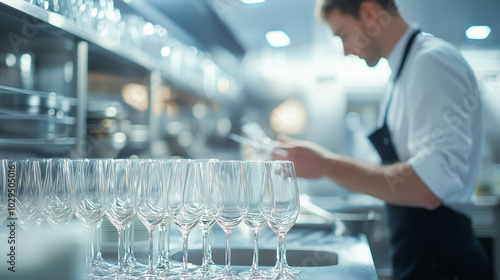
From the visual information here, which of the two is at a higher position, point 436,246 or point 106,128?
point 106,128

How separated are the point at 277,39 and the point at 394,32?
1990 mm

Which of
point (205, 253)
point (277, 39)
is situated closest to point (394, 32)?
point (205, 253)

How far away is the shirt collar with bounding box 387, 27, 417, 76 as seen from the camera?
1731mm

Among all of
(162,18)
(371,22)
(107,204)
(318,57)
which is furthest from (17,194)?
(318,57)

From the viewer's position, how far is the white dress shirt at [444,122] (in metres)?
1.44

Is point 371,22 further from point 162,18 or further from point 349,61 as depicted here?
point 349,61

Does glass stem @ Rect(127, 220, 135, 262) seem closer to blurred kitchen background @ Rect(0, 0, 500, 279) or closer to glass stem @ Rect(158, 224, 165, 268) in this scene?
glass stem @ Rect(158, 224, 165, 268)

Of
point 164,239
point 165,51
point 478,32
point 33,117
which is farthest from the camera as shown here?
point 478,32

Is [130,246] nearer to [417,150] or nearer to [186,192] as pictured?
[186,192]

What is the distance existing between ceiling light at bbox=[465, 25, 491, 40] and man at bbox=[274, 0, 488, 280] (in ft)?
6.65

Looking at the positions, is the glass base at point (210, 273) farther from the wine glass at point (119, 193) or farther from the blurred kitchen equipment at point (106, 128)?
the blurred kitchen equipment at point (106, 128)

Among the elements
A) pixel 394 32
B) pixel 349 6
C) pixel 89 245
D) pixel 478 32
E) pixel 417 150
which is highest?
pixel 478 32

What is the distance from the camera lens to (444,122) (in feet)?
4.74

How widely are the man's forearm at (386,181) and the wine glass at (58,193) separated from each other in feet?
2.88
